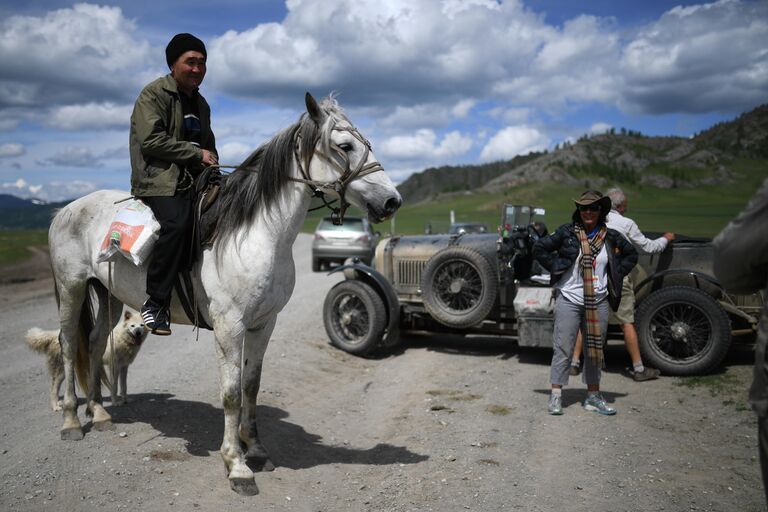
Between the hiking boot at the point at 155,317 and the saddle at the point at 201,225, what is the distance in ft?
0.78

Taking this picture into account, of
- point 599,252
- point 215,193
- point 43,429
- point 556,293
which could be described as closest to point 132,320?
point 43,429

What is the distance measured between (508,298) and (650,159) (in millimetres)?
120500

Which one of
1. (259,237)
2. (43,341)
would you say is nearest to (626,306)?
(259,237)

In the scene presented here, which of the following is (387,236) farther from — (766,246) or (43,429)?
(766,246)

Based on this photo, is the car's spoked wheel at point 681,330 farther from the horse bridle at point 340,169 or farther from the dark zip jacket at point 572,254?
the horse bridle at point 340,169

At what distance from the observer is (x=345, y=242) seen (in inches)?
857

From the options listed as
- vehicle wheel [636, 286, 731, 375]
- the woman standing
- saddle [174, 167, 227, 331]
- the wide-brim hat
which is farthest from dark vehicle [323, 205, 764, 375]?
saddle [174, 167, 227, 331]

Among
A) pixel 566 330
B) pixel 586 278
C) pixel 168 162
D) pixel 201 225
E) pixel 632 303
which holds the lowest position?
pixel 566 330

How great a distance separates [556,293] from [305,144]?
3503 mm

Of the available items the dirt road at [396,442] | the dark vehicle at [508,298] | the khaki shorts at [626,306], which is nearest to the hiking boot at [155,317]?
the dirt road at [396,442]

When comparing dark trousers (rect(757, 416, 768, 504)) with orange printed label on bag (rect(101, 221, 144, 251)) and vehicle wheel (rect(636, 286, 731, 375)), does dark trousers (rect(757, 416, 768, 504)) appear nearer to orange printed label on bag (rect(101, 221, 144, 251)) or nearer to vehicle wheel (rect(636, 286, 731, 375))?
orange printed label on bag (rect(101, 221, 144, 251))

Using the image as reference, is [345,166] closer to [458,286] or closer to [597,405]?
[597,405]

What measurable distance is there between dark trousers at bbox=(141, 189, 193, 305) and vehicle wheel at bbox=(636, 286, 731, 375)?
6122 mm

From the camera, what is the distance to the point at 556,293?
21.8 ft
